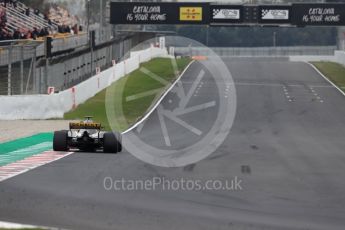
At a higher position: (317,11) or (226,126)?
(317,11)

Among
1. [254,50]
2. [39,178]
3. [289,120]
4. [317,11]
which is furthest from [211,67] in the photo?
[254,50]

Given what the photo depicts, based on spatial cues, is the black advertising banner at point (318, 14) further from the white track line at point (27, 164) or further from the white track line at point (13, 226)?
the white track line at point (13, 226)

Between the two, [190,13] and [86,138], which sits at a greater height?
[190,13]

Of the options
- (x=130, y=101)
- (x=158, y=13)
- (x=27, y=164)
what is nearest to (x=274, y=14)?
(x=158, y=13)

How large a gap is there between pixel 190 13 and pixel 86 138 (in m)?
42.4

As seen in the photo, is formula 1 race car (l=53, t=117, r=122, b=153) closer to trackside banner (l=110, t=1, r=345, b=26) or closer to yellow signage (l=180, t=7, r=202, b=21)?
yellow signage (l=180, t=7, r=202, b=21)

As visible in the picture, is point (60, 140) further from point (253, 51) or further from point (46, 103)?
point (253, 51)

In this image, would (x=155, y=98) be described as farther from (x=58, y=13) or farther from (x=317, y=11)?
(x=58, y=13)

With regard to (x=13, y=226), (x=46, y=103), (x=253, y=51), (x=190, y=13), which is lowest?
(x=13, y=226)

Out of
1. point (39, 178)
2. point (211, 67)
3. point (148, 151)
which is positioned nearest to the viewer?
point (39, 178)

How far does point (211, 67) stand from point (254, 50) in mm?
66066

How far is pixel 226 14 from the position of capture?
63281 millimetres

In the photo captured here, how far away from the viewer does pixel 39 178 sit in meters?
16.9

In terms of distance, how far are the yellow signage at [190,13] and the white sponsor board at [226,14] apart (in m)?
1.27
